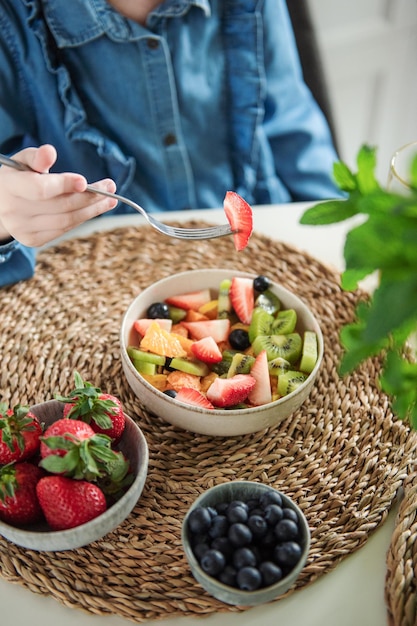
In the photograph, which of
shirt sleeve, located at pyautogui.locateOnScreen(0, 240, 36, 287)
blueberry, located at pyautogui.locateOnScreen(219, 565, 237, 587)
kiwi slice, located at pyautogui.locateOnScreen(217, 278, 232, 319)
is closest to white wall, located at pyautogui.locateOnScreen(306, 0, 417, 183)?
kiwi slice, located at pyautogui.locateOnScreen(217, 278, 232, 319)

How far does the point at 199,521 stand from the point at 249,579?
0.31 ft

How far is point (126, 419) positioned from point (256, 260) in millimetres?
552

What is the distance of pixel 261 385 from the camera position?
1.07 meters

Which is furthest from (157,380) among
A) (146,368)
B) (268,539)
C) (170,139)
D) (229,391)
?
(170,139)

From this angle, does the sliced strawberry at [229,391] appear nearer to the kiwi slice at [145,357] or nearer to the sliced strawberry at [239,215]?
the kiwi slice at [145,357]

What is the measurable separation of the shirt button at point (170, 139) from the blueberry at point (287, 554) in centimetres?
106

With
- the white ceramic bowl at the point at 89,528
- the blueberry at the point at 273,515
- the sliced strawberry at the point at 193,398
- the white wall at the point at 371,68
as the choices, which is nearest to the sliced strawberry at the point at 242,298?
the sliced strawberry at the point at 193,398

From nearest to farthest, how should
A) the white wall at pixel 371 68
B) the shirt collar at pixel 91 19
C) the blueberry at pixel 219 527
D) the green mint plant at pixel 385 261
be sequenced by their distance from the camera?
the green mint plant at pixel 385 261 → the blueberry at pixel 219 527 → the shirt collar at pixel 91 19 → the white wall at pixel 371 68

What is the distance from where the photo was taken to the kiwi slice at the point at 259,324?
1171 mm

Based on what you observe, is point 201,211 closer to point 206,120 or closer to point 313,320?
point 206,120

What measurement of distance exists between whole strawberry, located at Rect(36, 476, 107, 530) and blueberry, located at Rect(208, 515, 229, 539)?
0.15 meters

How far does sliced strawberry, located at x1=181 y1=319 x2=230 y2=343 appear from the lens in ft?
3.88

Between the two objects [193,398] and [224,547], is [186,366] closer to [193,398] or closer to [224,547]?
[193,398]

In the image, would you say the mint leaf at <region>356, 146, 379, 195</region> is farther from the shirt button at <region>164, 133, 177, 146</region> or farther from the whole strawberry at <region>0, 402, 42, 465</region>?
the shirt button at <region>164, 133, 177, 146</region>
